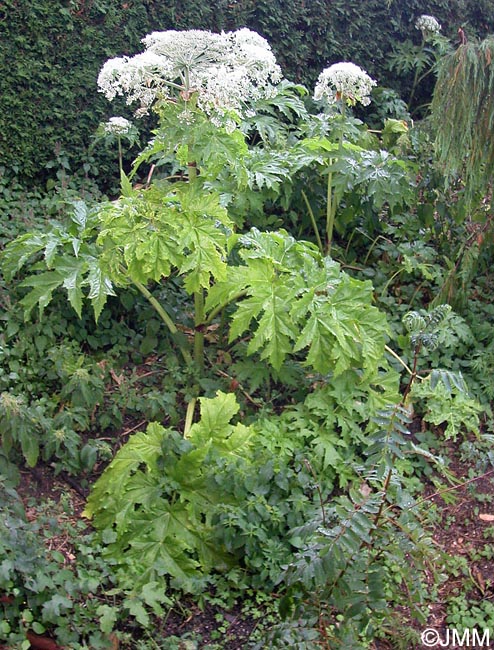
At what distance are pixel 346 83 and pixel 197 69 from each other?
1.30 metres

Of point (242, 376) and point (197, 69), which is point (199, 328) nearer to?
point (242, 376)

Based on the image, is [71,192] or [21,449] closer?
[21,449]

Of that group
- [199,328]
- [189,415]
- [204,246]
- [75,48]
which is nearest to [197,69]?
[204,246]

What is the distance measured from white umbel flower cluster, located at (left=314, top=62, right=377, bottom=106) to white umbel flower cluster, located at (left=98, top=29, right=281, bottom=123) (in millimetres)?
939

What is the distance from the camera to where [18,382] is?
424cm

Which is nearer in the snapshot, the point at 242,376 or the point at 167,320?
the point at 242,376

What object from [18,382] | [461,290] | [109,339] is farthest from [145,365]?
[461,290]

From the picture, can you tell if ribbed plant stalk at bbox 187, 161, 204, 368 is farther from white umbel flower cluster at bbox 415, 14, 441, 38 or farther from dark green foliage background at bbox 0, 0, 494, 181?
white umbel flower cluster at bbox 415, 14, 441, 38

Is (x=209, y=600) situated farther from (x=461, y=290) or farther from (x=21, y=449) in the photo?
(x=461, y=290)

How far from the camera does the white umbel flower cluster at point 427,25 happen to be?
278 inches

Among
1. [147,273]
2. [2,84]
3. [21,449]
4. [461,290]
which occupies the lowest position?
[21,449]

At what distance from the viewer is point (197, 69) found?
3.94 meters

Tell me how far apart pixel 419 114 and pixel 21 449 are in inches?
205

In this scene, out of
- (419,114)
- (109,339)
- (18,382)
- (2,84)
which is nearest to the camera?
(18,382)
